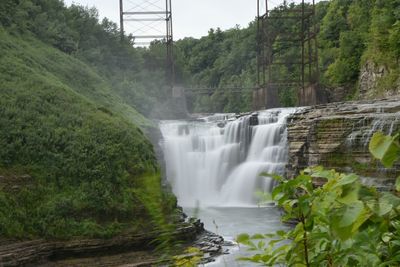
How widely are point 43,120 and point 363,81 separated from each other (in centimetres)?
1998

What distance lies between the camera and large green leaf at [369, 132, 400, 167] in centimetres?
103

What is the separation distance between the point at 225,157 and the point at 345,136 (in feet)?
25.4

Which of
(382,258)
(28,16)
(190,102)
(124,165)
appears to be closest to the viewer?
(382,258)

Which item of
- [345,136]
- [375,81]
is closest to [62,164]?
[345,136]

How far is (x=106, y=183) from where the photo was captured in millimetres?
12477

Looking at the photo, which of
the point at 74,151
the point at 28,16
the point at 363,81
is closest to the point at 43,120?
the point at 74,151

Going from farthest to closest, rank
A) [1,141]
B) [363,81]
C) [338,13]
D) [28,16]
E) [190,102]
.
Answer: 1. [190,102]
2. [338,13]
3. [363,81]
4. [28,16]
5. [1,141]

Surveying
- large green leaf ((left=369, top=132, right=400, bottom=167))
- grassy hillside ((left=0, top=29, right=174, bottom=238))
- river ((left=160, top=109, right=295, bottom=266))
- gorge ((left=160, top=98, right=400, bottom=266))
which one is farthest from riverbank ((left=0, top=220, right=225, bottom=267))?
large green leaf ((left=369, top=132, right=400, bottom=167))

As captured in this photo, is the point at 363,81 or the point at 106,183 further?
the point at 363,81

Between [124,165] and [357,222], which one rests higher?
[357,222]

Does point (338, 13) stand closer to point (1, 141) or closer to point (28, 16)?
point (28, 16)

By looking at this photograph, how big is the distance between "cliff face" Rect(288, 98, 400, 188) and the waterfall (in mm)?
2411

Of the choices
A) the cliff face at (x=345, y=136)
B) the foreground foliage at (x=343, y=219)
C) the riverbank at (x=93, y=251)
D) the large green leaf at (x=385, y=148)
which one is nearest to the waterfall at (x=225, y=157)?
the cliff face at (x=345, y=136)

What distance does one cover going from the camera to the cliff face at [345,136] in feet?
44.7
